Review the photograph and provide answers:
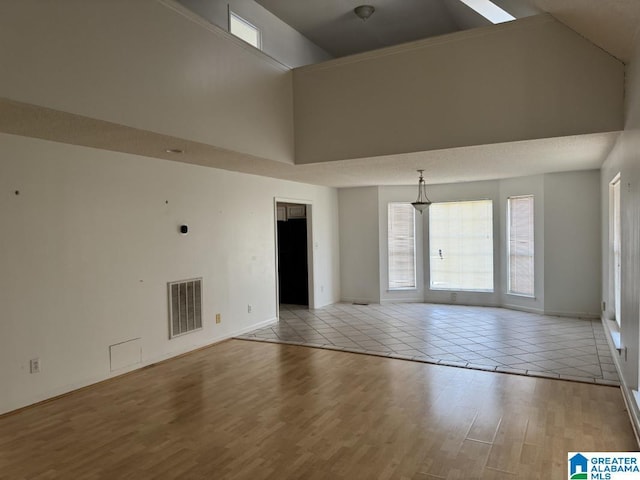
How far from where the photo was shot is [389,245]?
866cm

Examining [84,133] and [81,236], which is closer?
[84,133]

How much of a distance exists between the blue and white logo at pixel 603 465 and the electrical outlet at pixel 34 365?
13.6 feet

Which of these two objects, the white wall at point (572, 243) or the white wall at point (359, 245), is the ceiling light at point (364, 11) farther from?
the white wall at point (572, 243)

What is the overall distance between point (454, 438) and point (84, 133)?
149 inches

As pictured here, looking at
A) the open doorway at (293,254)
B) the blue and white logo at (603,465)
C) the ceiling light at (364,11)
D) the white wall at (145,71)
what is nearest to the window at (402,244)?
the open doorway at (293,254)

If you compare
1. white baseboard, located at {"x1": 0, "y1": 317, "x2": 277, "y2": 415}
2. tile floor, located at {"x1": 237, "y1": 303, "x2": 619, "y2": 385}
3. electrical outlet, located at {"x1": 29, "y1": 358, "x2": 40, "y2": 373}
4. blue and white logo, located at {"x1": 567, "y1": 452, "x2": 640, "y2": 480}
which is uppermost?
electrical outlet, located at {"x1": 29, "y1": 358, "x2": 40, "y2": 373}

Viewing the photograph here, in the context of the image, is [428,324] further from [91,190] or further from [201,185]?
[91,190]

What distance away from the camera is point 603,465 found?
8.81 ft

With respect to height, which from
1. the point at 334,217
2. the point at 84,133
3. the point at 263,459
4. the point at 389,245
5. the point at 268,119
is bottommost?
the point at 263,459

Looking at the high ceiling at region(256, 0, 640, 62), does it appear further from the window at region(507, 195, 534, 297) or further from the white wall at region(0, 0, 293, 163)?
the window at region(507, 195, 534, 297)

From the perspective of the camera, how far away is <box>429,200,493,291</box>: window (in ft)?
26.5

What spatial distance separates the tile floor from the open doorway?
76 centimetres

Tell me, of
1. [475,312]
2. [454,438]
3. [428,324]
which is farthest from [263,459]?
[475,312]

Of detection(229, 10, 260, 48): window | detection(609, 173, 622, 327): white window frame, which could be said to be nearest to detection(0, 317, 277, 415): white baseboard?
detection(229, 10, 260, 48): window
